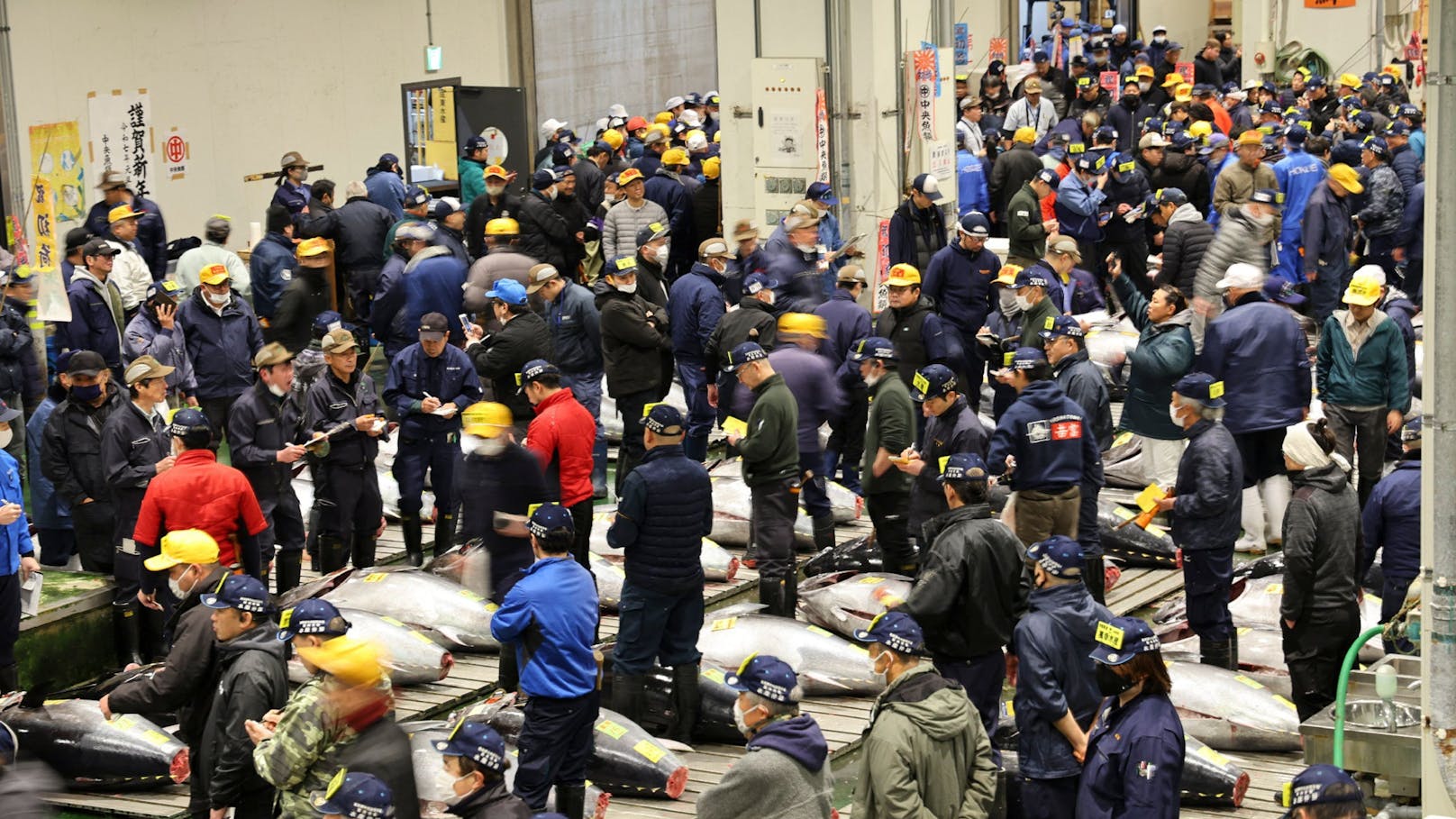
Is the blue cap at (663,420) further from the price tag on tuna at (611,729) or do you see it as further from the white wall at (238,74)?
the white wall at (238,74)

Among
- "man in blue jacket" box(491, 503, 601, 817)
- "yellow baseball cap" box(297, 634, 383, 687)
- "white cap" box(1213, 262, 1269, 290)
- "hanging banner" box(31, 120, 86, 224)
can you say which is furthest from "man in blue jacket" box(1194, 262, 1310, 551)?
"hanging banner" box(31, 120, 86, 224)

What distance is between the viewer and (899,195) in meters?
18.4

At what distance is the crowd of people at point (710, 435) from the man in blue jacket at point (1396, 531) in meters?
0.02

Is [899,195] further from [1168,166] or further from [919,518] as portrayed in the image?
[919,518]

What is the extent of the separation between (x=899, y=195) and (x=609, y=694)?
915 centimetres

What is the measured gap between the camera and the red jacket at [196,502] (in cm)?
1027

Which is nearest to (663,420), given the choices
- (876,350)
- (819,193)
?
(876,350)

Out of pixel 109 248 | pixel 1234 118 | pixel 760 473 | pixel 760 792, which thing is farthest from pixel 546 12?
pixel 760 792

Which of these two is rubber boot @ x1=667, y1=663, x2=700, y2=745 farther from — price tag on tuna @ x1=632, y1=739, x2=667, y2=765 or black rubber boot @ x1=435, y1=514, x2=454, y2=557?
black rubber boot @ x1=435, y1=514, x2=454, y2=557

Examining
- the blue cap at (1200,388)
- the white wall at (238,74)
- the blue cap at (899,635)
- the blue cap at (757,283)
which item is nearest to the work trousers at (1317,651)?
the blue cap at (1200,388)

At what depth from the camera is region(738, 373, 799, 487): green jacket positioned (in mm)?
11453

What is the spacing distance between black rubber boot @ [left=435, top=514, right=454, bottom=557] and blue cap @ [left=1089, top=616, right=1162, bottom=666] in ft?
22.4

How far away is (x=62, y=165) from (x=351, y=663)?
13881 millimetres

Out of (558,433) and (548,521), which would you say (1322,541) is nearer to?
(548,521)
